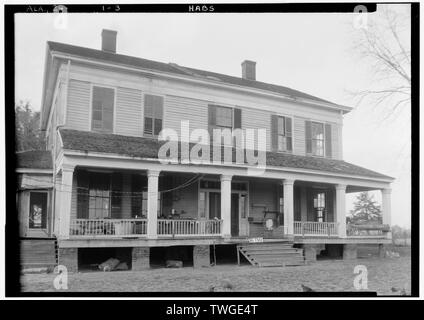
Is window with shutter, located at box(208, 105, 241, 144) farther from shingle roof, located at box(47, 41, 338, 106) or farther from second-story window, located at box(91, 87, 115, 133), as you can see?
second-story window, located at box(91, 87, 115, 133)

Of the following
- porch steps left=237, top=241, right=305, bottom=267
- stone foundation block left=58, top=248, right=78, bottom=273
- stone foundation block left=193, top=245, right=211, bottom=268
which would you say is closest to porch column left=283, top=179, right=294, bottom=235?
porch steps left=237, top=241, right=305, bottom=267

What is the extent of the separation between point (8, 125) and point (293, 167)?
10.5 metres

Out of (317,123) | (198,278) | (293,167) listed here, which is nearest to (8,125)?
(198,278)

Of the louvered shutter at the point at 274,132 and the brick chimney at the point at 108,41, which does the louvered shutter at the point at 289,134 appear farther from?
the brick chimney at the point at 108,41

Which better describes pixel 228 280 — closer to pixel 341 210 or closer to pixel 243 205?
pixel 243 205

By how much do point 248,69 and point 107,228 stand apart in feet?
35.3

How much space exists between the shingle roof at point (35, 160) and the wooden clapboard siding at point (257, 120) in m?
7.32

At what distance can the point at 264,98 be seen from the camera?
A: 1917cm

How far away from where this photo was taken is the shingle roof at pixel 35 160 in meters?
17.2

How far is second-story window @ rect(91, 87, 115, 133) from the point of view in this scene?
15.9m

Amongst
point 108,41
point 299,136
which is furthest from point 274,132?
point 108,41

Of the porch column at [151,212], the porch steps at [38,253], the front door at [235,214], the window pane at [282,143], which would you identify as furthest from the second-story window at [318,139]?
the porch steps at [38,253]

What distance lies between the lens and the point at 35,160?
18.0 meters
